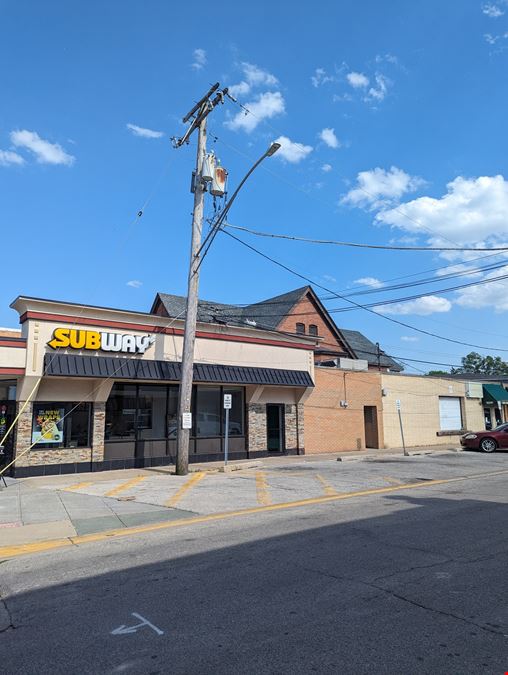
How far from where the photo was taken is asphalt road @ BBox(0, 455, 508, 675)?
12.2 feet

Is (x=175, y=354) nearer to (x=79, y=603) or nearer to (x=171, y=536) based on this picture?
(x=171, y=536)

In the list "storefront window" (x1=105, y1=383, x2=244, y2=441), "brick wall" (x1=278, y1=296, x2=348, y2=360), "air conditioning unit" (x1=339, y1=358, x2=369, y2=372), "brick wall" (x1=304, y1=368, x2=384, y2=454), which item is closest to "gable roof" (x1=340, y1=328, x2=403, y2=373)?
"brick wall" (x1=278, y1=296, x2=348, y2=360)

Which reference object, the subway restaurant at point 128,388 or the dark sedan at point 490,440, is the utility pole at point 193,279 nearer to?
the subway restaurant at point 128,388

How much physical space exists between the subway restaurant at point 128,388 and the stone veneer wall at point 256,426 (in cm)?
4

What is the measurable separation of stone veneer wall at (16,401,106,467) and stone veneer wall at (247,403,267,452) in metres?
6.35

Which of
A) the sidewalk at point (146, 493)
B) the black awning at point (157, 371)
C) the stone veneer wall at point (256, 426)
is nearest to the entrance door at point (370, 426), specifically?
the black awning at point (157, 371)

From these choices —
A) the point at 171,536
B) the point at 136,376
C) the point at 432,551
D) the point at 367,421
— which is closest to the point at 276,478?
the point at 136,376

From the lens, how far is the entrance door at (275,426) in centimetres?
2234

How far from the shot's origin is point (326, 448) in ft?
79.2

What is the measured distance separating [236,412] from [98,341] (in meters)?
6.94

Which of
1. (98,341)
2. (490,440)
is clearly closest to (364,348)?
(490,440)

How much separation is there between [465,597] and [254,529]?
12.6 feet

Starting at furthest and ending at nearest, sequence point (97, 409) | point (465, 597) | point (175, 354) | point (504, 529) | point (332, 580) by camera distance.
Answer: point (175, 354) → point (97, 409) → point (504, 529) → point (332, 580) → point (465, 597)

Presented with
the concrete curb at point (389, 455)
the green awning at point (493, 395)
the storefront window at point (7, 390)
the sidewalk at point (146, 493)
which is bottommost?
the sidewalk at point (146, 493)
